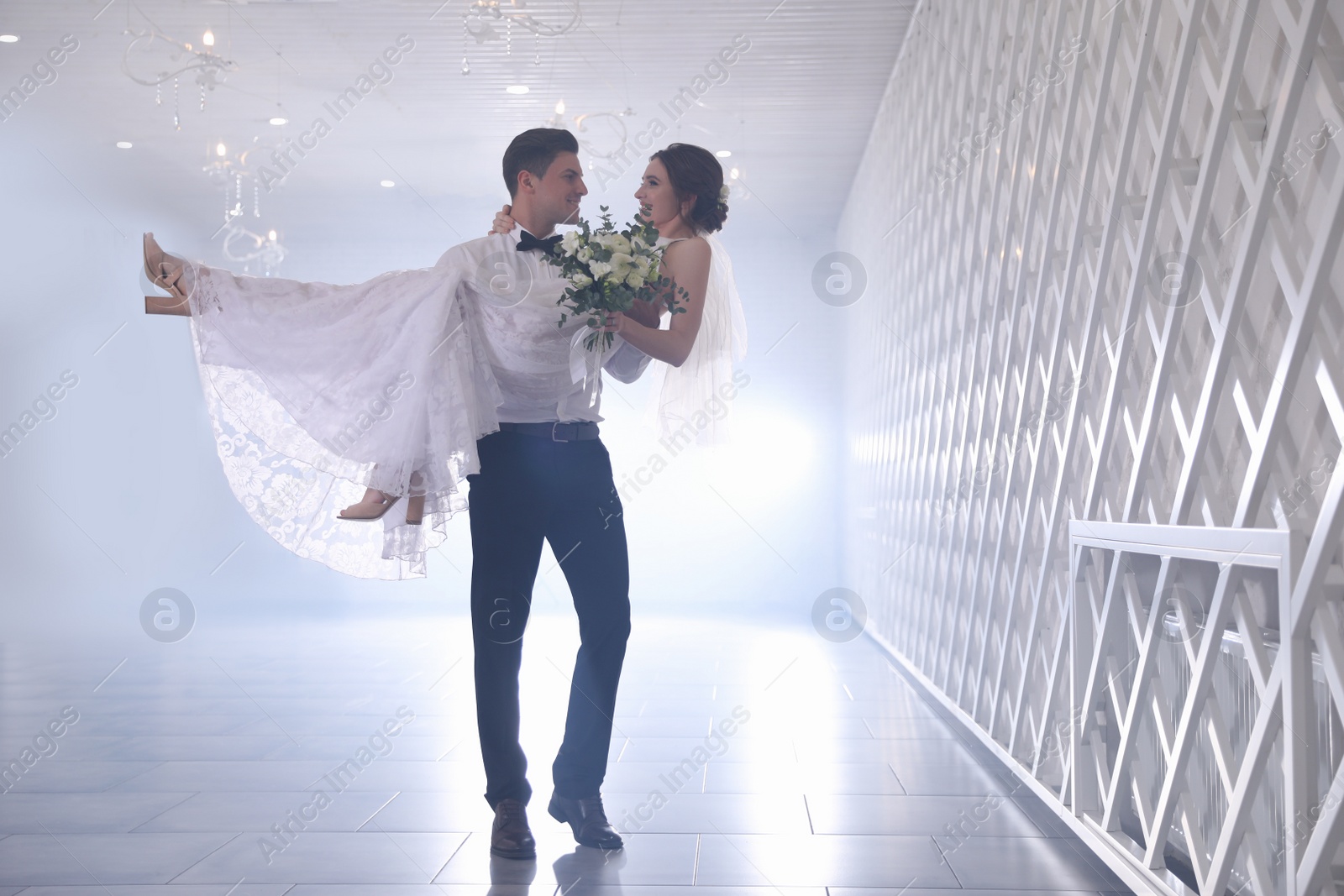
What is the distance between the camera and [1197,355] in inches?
67.2

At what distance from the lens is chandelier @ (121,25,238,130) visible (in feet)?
13.8

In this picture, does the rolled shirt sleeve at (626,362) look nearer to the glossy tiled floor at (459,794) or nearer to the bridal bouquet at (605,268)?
the bridal bouquet at (605,268)

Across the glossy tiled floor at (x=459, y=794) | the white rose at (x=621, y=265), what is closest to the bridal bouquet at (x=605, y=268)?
the white rose at (x=621, y=265)

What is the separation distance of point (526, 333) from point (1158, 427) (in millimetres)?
1109

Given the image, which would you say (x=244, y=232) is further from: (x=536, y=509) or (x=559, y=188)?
(x=536, y=509)

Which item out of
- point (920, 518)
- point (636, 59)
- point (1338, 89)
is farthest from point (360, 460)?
point (636, 59)

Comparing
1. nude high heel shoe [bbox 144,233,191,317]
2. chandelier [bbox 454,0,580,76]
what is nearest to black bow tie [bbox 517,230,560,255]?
nude high heel shoe [bbox 144,233,191,317]

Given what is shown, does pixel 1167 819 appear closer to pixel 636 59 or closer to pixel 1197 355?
pixel 1197 355

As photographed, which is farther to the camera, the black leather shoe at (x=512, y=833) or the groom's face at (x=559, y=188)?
the groom's face at (x=559, y=188)

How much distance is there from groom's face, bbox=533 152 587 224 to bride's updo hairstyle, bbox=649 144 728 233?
0.56 ft

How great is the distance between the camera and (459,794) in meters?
2.35

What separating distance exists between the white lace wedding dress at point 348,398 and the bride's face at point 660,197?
368 mm

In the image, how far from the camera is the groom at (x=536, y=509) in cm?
194

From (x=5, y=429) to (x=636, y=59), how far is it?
442 cm
